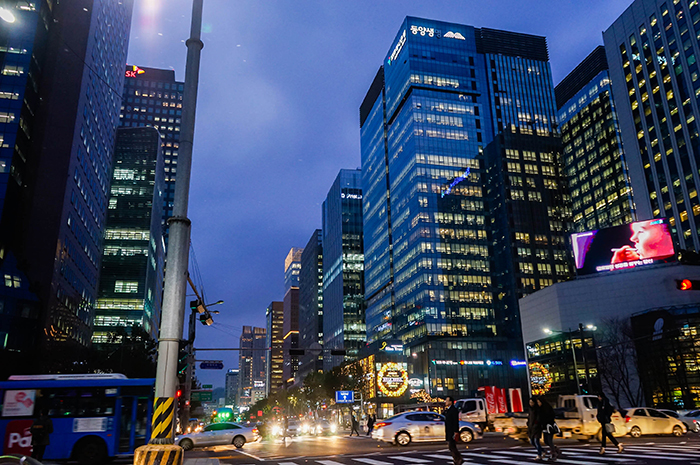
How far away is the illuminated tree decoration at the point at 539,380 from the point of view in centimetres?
7670

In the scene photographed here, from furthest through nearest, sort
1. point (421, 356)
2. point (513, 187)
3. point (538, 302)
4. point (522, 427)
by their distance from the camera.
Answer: point (513, 187)
point (421, 356)
point (538, 302)
point (522, 427)

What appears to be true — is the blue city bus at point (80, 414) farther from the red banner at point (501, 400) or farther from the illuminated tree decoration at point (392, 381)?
the illuminated tree decoration at point (392, 381)

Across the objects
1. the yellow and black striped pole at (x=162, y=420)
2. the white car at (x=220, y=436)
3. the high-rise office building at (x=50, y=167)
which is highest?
the high-rise office building at (x=50, y=167)

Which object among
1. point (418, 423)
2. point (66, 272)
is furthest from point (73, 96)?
point (418, 423)

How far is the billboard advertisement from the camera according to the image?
183 ft

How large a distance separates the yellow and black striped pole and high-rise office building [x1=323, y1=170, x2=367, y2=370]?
15447cm

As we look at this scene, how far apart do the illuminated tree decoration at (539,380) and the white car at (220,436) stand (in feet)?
181

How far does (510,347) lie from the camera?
114875 millimetres

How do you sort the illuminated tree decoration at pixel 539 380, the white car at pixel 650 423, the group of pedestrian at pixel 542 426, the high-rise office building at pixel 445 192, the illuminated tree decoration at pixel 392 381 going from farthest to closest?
1. the high-rise office building at pixel 445 192
2. the illuminated tree decoration at pixel 539 380
3. the illuminated tree decoration at pixel 392 381
4. the white car at pixel 650 423
5. the group of pedestrian at pixel 542 426

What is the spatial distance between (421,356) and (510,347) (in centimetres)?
1997

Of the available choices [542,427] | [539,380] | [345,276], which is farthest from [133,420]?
[345,276]

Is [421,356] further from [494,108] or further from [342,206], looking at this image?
[342,206]

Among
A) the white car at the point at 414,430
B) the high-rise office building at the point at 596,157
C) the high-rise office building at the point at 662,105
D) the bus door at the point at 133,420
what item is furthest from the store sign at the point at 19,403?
the high-rise office building at the point at 596,157

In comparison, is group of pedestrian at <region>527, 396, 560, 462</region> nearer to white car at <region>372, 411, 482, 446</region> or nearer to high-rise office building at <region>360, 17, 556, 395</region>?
white car at <region>372, 411, 482, 446</region>
